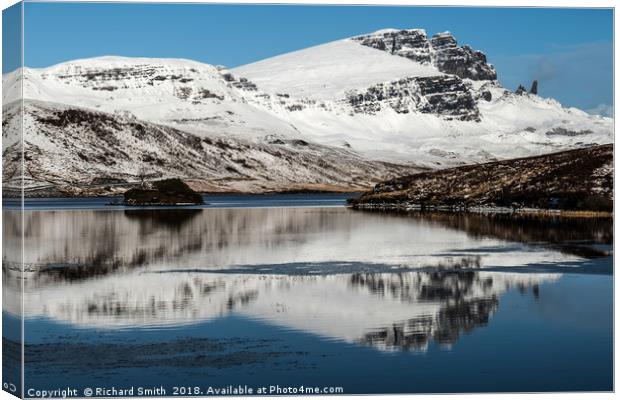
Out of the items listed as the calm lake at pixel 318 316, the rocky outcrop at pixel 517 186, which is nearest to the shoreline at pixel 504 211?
the rocky outcrop at pixel 517 186

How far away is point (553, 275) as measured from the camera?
149 ft

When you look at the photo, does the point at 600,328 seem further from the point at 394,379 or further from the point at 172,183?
the point at 172,183

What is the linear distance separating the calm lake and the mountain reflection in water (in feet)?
0.34

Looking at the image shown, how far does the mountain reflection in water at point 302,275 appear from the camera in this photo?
33188mm

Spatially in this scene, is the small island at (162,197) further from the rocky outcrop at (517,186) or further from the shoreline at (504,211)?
the shoreline at (504,211)

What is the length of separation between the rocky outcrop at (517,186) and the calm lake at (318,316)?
128 ft

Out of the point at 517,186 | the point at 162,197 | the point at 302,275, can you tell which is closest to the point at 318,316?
the point at 302,275

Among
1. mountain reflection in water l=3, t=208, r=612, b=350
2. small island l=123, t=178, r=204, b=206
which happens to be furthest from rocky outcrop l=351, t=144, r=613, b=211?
small island l=123, t=178, r=204, b=206

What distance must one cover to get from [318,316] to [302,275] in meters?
12.7

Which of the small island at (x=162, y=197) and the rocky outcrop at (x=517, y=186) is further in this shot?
the small island at (x=162, y=197)

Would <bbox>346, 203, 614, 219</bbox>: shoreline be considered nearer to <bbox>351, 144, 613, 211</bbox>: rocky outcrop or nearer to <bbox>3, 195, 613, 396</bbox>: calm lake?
<bbox>351, 144, 613, 211</bbox>: rocky outcrop

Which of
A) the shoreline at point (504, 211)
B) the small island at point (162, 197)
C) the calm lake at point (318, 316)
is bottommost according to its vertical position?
the calm lake at point (318, 316)

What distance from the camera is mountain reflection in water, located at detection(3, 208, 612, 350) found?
3319 centimetres

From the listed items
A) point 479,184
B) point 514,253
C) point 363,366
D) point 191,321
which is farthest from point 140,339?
point 479,184
